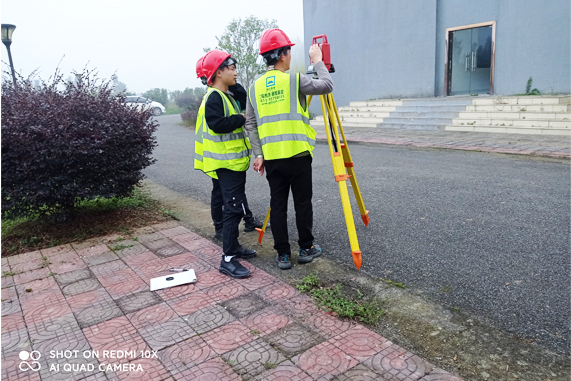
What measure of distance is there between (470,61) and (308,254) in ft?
43.2

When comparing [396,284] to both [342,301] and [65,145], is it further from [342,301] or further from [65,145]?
[65,145]

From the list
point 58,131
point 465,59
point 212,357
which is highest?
point 465,59

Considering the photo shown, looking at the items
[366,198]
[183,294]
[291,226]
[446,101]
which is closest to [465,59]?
[446,101]

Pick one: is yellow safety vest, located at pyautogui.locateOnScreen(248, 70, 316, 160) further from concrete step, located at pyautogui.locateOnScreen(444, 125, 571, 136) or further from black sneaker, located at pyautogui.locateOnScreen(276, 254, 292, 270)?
concrete step, located at pyautogui.locateOnScreen(444, 125, 571, 136)

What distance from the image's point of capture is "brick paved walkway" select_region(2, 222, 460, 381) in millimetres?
2383

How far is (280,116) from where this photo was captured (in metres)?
3.41

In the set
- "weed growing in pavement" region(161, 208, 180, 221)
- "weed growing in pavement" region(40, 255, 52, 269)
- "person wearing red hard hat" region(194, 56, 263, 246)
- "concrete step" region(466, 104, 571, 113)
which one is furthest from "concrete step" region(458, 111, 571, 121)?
"weed growing in pavement" region(40, 255, 52, 269)

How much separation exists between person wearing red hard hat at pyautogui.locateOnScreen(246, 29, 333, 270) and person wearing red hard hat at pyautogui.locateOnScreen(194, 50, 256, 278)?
0.51 feet

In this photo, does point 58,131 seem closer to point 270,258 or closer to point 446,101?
point 270,258

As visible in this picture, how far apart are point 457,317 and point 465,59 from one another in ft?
45.4

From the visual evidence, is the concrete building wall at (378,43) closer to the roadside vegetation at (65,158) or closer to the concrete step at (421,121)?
the concrete step at (421,121)

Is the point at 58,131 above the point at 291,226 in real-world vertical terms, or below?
above

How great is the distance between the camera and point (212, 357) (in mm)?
2498

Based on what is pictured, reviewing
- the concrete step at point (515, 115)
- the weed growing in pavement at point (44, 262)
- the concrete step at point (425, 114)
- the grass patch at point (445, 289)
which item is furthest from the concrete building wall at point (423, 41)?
the weed growing in pavement at point (44, 262)
